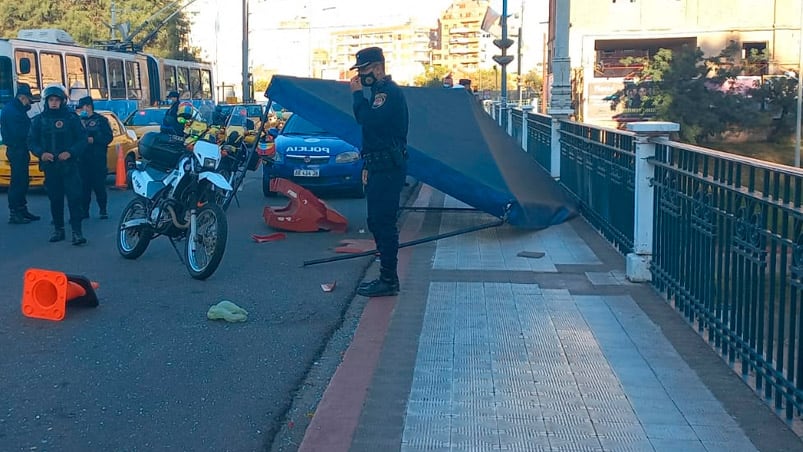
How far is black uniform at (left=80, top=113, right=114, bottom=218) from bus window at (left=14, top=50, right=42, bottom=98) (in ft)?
35.5

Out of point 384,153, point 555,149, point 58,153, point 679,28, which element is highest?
point 679,28

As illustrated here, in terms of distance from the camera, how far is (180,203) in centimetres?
910

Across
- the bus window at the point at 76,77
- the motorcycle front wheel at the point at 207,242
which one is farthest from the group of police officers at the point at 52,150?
the bus window at the point at 76,77

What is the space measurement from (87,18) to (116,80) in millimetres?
26092

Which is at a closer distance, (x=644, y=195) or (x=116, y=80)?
(x=644, y=195)

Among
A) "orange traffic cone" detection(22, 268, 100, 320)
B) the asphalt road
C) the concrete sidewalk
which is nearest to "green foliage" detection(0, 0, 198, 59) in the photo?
the asphalt road

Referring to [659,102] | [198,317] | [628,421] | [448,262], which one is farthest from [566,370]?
[659,102]

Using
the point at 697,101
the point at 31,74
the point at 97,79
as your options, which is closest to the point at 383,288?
the point at 31,74

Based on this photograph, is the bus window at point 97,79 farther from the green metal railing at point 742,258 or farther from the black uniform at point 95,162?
the green metal railing at point 742,258

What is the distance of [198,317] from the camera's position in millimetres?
7172

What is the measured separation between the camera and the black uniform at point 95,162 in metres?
12.9

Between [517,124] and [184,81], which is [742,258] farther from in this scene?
[184,81]

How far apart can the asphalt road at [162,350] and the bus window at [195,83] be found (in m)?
29.4

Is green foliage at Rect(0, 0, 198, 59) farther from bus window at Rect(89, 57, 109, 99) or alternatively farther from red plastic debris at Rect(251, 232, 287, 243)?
red plastic debris at Rect(251, 232, 287, 243)
